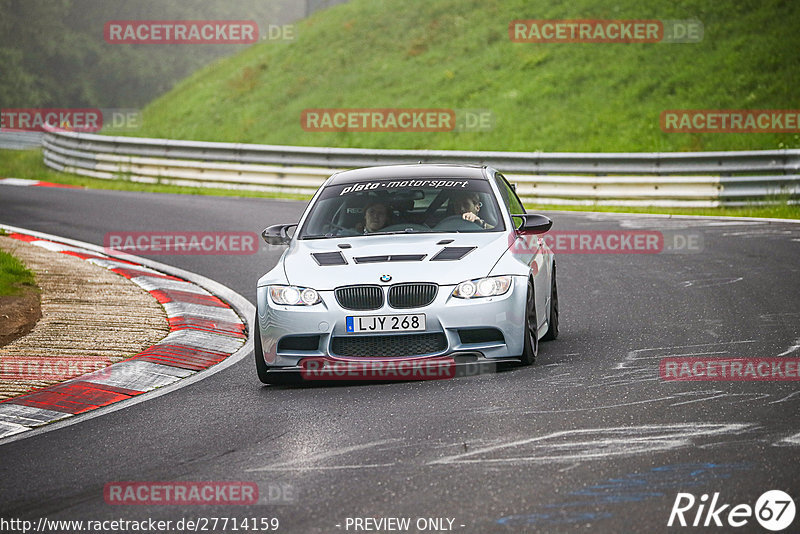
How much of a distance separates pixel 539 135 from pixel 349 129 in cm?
645

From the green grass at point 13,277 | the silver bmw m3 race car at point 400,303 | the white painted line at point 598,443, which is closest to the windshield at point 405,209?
the silver bmw m3 race car at point 400,303

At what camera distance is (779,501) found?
505 cm

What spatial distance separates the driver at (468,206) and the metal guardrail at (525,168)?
1227 cm

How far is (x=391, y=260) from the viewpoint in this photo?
27.5 feet

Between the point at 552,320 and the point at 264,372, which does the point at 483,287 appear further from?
the point at 552,320

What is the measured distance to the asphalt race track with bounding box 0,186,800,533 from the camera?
5.26 metres

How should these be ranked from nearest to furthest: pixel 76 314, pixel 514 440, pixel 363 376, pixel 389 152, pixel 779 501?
pixel 779 501 → pixel 514 440 → pixel 363 376 → pixel 76 314 → pixel 389 152

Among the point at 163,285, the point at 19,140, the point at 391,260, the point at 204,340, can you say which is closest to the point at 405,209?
the point at 391,260

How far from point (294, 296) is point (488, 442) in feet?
7.96

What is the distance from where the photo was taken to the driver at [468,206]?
9.40 meters

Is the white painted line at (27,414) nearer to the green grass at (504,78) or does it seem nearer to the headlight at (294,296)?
the headlight at (294,296)

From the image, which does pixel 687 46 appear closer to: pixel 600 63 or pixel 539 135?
pixel 600 63

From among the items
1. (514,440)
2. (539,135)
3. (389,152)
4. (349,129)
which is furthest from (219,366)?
(349,129)

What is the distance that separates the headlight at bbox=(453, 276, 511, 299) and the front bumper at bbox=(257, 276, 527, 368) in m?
0.04
